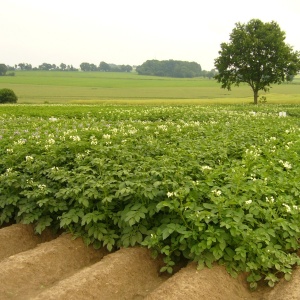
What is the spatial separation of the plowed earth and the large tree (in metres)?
45.8

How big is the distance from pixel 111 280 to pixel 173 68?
132 m

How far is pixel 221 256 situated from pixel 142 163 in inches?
95.4

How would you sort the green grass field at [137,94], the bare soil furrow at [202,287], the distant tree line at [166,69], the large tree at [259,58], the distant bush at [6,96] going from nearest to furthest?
1. the bare soil furrow at [202,287]
2. the large tree at [259,58]
3. the distant bush at [6,96]
4. the green grass field at [137,94]
5. the distant tree line at [166,69]

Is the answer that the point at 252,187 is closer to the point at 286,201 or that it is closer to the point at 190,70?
the point at 286,201

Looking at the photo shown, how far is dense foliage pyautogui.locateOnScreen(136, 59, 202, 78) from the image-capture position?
433ft

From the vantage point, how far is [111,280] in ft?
16.1

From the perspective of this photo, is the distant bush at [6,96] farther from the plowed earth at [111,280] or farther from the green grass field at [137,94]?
the plowed earth at [111,280]

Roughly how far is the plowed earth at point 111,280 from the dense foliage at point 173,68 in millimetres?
128856

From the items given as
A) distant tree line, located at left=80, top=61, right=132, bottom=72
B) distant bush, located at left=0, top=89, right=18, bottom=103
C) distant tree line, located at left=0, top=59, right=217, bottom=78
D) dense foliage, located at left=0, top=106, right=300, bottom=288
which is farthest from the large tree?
distant tree line, located at left=80, top=61, right=132, bottom=72

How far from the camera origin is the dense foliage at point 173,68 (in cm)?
13194

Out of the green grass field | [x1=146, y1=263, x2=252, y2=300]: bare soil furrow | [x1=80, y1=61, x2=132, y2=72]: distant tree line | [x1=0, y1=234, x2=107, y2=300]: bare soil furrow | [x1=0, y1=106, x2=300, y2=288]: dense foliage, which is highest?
[x1=80, y1=61, x2=132, y2=72]: distant tree line

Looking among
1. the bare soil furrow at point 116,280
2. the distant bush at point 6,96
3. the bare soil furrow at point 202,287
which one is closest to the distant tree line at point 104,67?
the distant bush at point 6,96

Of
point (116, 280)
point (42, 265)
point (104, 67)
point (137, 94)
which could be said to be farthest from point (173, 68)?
point (116, 280)

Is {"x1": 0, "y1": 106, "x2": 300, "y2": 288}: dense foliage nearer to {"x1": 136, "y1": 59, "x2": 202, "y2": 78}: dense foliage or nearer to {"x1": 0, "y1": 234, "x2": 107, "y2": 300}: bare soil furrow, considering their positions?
{"x1": 0, "y1": 234, "x2": 107, "y2": 300}: bare soil furrow
